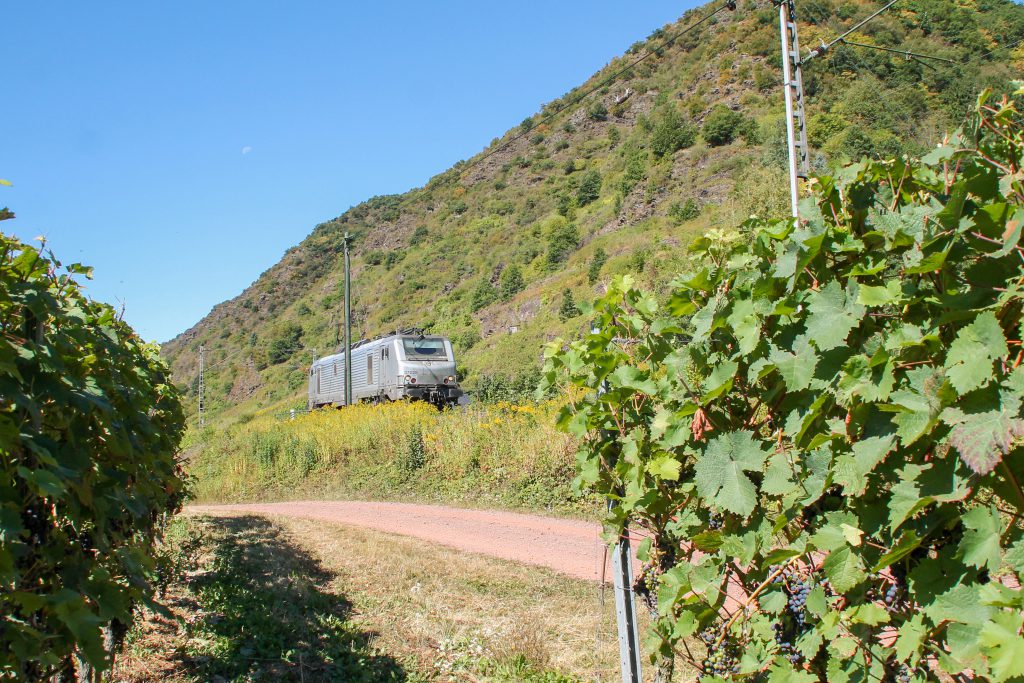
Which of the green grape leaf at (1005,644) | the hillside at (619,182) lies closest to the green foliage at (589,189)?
the hillside at (619,182)

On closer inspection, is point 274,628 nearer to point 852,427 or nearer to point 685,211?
point 852,427

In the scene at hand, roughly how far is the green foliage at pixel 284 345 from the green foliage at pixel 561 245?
2605 centimetres

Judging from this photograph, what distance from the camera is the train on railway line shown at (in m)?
20.9

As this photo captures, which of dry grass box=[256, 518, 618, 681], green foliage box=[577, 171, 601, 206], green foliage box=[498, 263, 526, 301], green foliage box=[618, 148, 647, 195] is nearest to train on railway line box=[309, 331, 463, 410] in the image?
dry grass box=[256, 518, 618, 681]

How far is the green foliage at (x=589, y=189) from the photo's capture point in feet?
162

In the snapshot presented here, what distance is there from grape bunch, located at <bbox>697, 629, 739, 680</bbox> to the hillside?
54.1 feet

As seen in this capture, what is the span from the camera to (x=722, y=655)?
218cm

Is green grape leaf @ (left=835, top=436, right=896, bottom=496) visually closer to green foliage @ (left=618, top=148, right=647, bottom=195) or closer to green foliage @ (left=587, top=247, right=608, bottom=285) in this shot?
green foliage @ (left=587, top=247, right=608, bottom=285)

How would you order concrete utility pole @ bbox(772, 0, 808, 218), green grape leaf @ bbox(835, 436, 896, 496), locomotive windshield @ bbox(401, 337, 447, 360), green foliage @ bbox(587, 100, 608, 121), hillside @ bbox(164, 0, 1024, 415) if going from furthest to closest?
green foliage @ bbox(587, 100, 608, 121)
hillside @ bbox(164, 0, 1024, 415)
locomotive windshield @ bbox(401, 337, 447, 360)
concrete utility pole @ bbox(772, 0, 808, 218)
green grape leaf @ bbox(835, 436, 896, 496)

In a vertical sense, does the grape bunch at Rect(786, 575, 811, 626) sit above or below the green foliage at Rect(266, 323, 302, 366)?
below

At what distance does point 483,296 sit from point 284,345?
24.5 meters

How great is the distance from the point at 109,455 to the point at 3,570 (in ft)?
4.61

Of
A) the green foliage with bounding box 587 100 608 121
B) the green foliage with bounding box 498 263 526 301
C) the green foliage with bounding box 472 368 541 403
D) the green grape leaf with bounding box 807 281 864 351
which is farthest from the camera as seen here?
the green foliage with bounding box 587 100 608 121

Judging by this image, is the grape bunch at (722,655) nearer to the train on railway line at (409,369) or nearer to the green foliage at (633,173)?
the train on railway line at (409,369)
